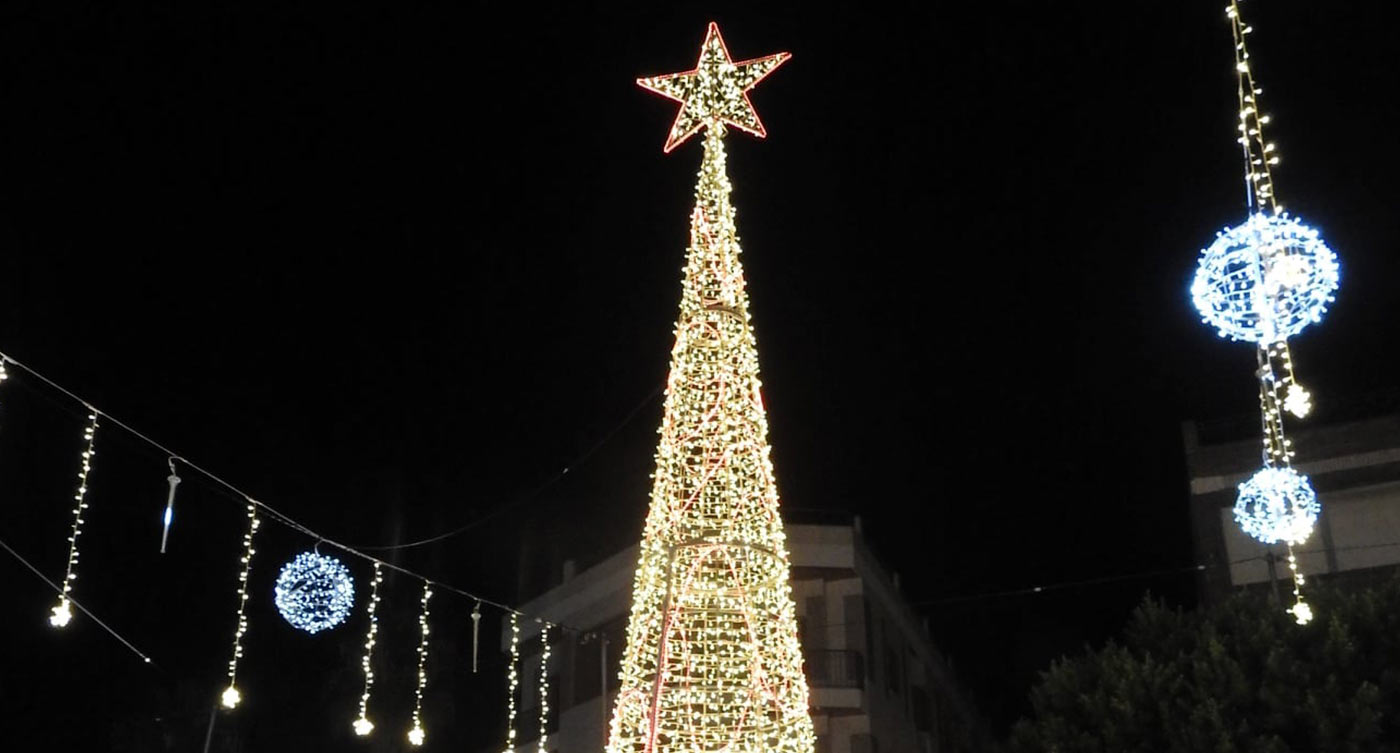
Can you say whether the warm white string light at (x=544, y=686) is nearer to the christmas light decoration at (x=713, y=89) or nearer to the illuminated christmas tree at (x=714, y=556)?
the illuminated christmas tree at (x=714, y=556)

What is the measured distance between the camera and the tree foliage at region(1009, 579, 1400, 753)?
12.2 metres

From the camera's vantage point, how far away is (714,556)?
1009 cm

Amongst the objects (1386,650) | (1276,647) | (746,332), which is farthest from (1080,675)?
(746,332)

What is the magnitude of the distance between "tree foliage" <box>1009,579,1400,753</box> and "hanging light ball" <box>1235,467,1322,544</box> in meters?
1.49

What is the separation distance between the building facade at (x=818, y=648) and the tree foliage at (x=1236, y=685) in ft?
20.7

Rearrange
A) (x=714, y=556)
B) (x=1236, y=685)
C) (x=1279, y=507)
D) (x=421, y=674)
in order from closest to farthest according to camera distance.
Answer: (x=714, y=556) → (x=1279, y=507) → (x=1236, y=685) → (x=421, y=674)

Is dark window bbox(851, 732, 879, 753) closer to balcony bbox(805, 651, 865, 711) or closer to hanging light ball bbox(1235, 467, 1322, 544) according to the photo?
balcony bbox(805, 651, 865, 711)

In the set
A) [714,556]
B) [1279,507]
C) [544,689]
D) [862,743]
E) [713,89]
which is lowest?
[862,743]

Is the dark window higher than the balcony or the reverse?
the reverse

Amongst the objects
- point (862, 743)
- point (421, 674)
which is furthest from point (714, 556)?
point (862, 743)

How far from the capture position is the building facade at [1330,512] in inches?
754

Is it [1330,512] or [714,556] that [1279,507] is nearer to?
[714,556]

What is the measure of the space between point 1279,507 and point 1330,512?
10601 mm

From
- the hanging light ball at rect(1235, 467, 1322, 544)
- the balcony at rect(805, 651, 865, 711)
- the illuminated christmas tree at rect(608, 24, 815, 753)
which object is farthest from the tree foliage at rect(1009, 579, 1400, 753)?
the balcony at rect(805, 651, 865, 711)
